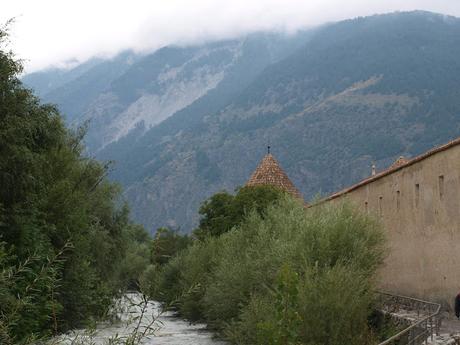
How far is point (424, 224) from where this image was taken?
21.4 m

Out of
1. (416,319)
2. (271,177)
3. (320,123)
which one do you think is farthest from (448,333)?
(320,123)

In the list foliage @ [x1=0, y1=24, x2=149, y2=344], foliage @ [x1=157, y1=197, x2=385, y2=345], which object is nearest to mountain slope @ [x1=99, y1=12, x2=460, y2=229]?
foliage @ [x1=157, y1=197, x2=385, y2=345]

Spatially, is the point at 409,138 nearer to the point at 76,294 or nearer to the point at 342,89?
the point at 342,89

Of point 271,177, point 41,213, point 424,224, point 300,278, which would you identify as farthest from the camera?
point 271,177

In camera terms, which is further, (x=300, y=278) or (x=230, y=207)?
(x=230, y=207)

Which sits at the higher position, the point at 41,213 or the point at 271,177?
the point at 41,213

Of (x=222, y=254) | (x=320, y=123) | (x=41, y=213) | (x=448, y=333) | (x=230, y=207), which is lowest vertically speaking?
(x=320, y=123)

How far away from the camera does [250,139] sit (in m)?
154

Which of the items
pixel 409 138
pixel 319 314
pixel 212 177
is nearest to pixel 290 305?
pixel 319 314

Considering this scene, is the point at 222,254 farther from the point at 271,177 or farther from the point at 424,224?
the point at 271,177

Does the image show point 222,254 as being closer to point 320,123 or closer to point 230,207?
point 230,207

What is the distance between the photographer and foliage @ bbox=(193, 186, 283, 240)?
1459 inches

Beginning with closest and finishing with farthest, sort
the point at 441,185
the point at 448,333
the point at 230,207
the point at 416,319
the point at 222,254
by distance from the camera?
the point at 448,333 → the point at 416,319 → the point at 441,185 → the point at 222,254 → the point at 230,207

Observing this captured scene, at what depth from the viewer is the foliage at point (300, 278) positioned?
13.3 m
